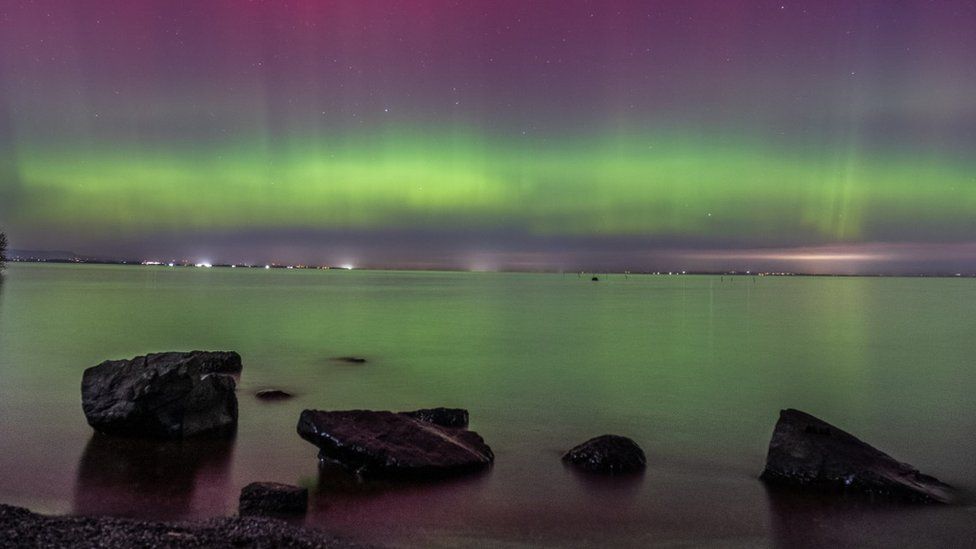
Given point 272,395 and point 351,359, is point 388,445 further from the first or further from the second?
point 351,359

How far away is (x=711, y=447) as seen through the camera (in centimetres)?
1315

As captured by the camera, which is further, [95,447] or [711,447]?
[711,447]

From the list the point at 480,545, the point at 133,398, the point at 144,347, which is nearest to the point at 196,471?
the point at 133,398

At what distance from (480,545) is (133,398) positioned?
747 centimetres

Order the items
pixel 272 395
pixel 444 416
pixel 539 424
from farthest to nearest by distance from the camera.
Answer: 1. pixel 272 395
2. pixel 539 424
3. pixel 444 416

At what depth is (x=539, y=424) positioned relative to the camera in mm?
14922

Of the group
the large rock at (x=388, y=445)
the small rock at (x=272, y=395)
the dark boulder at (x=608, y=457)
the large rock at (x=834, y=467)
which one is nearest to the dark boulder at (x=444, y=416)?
the large rock at (x=388, y=445)

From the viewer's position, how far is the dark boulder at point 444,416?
12891mm

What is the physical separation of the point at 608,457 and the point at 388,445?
3.53 meters

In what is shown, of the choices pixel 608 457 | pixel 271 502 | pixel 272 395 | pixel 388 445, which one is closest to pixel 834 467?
pixel 608 457

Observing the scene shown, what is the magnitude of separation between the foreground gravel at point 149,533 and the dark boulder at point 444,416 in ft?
16.7

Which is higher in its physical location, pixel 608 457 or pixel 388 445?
pixel 388 445

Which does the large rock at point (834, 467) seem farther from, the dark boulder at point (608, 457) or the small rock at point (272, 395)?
the small rock at point (272, 395)

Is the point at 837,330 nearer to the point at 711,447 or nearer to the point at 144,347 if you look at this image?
the point at 711,447
